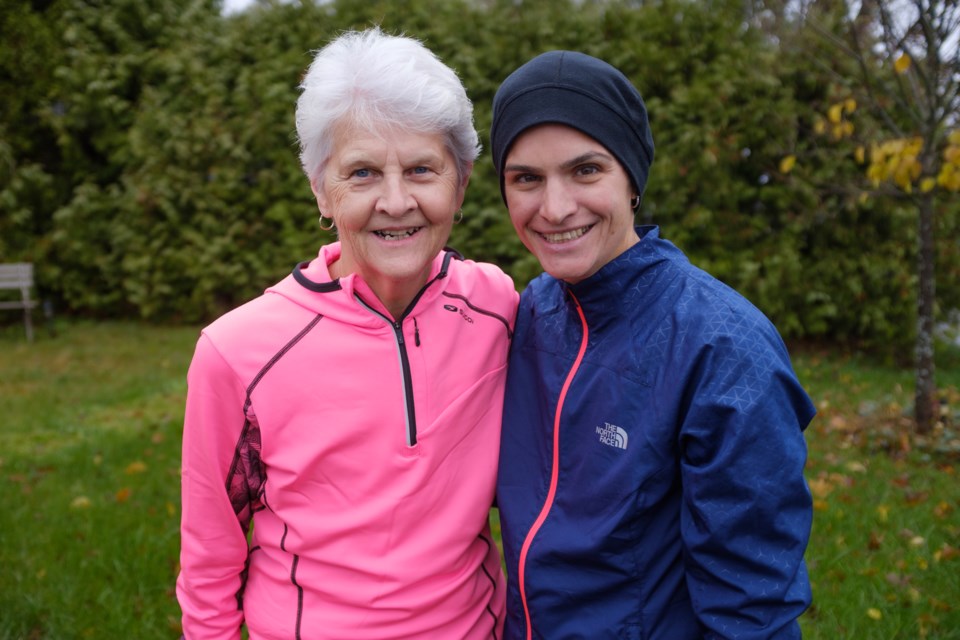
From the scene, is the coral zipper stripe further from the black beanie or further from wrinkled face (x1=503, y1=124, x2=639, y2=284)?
the black beanie

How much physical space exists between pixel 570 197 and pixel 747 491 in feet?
2.35

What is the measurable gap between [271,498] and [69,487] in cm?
365

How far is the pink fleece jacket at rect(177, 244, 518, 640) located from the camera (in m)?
1.69

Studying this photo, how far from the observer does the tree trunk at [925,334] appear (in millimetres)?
5223

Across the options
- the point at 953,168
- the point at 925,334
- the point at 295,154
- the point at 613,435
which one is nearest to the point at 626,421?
the point at 613,435

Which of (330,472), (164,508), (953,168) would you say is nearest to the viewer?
(330,472)

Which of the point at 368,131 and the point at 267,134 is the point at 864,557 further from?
the point at 267,134

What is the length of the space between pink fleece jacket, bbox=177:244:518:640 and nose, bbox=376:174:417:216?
20 cm

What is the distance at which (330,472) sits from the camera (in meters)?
1.72

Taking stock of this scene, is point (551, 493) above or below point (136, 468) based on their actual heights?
above

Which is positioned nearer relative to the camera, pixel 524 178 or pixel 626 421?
pixel 626 421

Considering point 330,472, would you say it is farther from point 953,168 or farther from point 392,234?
point 953,168

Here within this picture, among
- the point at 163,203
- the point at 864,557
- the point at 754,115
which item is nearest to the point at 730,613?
the point at 864,557

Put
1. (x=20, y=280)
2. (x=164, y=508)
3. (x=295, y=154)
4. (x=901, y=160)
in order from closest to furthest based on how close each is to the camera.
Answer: (x=164, y=508), (x=901, y=160), (x=295, y=154), (x=20, y=280)
